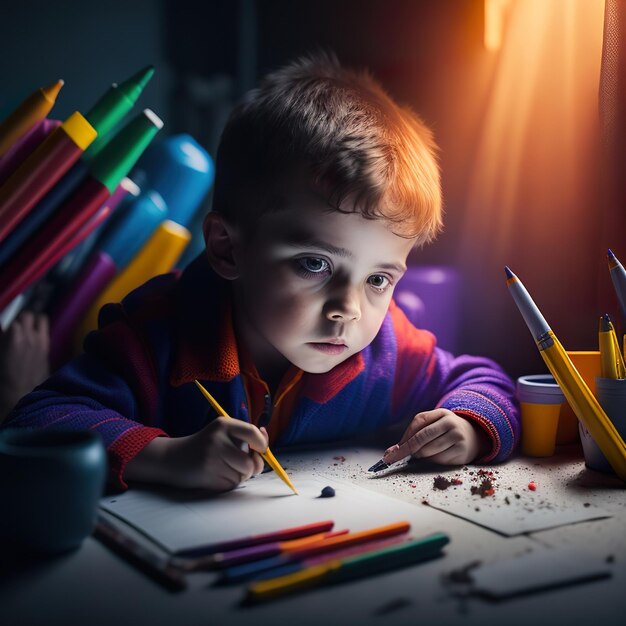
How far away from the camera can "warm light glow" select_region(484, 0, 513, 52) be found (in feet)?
2.87

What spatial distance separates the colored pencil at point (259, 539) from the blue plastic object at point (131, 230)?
663 millimetres

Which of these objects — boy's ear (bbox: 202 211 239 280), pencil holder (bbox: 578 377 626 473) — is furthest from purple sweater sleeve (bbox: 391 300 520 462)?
boy's ear (bbox: 202 211 239 280)

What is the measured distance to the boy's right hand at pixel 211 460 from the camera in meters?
0.58

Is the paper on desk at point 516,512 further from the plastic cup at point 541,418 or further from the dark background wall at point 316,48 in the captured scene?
the dark background wall at point 316,48

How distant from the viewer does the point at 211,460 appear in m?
0.58

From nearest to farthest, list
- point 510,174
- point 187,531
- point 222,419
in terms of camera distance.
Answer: point 187,531
point 222,419
point 510,174

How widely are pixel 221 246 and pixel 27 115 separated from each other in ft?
1.06

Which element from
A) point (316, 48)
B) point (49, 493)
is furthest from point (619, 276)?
point (316, 48)

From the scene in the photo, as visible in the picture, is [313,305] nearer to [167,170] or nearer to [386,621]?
[386,621]

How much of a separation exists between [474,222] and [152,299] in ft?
1.42

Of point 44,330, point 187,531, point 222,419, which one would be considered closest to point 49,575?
point 187,531

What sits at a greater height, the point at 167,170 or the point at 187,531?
the point at 167,170

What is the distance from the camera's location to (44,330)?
3.24 feet

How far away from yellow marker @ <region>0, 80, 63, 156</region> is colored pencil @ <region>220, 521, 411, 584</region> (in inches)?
25.6
